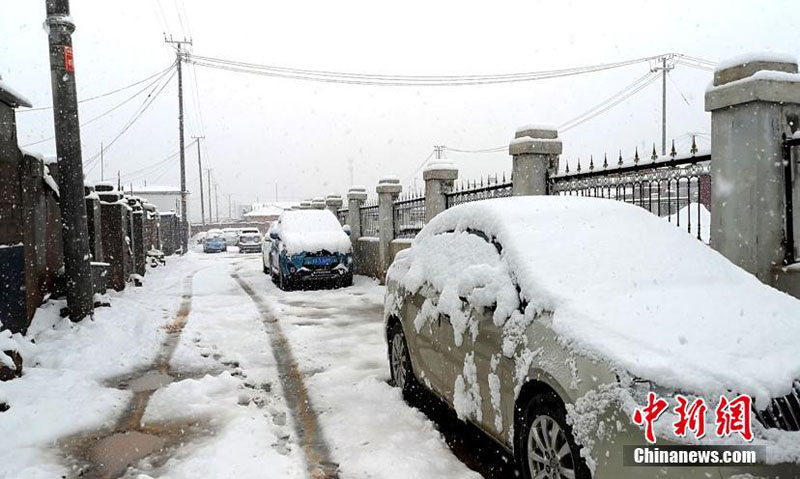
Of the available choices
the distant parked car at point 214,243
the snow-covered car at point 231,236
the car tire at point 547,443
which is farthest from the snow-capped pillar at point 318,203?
the snow-covered car at point 231,236

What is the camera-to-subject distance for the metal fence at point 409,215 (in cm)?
1224

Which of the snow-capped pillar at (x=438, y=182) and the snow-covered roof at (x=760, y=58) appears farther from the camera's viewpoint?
the snow-capped pillar at (x=438, y=182)

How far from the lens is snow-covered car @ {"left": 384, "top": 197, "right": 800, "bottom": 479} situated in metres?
2.26

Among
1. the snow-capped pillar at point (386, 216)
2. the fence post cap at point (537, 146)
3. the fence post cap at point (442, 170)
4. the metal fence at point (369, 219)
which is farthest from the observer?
the metal fence at point (369, 219)

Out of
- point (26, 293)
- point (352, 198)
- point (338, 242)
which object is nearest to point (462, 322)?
point (26, 293)

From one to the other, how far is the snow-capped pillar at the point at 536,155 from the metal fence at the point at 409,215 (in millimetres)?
4175

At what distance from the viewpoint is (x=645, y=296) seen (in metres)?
3.00

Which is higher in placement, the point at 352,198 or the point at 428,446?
the point at 352,198

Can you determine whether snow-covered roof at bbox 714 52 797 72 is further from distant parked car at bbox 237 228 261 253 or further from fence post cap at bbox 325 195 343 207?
distant parked car at bbox 237 228 261 253

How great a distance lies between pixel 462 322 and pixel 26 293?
5359 mm

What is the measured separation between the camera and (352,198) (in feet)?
53.6

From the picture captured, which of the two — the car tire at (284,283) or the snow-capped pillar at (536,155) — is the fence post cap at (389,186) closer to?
the car tire at (284,283)

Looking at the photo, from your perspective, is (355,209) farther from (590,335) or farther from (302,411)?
(590,335)

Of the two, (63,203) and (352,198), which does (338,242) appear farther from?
(63,203)
